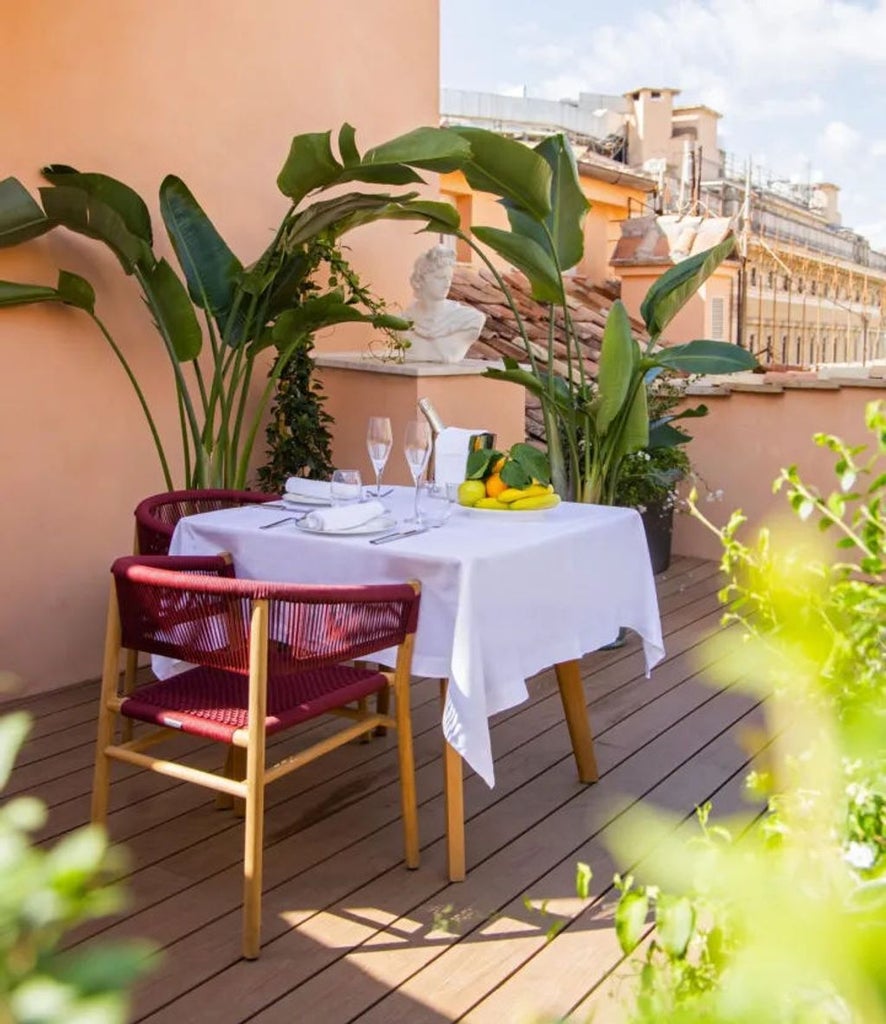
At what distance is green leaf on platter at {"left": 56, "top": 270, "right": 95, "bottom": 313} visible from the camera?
4.29 meters

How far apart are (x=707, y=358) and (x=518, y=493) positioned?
6.62 ft

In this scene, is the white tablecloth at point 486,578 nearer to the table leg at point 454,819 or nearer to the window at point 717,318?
the table leg at point 454,819

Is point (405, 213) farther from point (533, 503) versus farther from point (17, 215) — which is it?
point (533, 503)

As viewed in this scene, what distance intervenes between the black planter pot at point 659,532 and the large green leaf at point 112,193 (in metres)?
3.19

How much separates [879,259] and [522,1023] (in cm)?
2551

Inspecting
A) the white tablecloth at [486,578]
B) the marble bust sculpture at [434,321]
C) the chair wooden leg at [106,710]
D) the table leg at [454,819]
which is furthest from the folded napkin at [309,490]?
the marble bust sculpture at [434,321]

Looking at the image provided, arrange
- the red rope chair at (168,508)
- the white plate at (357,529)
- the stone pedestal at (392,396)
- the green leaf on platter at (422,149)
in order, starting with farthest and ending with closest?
the stone pedestal at (392,396) < the green leaf on platter at (422,149) < the red rope chair at (168,508) < the white plate at (357,529)

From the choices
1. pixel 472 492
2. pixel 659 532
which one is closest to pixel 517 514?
pixel 472 492

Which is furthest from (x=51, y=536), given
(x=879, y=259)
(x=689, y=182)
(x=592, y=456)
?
(x=879, y=259)

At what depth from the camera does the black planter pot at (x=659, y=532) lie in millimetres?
6543

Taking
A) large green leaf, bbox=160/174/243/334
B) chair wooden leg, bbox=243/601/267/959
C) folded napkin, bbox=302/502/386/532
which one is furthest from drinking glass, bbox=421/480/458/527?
large green leaf, bbox=160/174/243/334

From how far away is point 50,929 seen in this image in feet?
1.53

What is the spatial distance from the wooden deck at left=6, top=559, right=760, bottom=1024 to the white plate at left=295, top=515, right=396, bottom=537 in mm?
835

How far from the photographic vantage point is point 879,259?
24.0 metres
